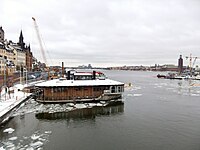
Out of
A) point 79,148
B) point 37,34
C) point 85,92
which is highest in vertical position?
point 37,34

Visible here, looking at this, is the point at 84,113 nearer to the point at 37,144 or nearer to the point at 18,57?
the point at 37,144

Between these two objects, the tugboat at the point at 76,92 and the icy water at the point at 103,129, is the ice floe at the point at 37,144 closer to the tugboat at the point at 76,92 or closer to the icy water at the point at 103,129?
the icy water at the point at 103,129

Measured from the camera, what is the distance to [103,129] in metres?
24.3

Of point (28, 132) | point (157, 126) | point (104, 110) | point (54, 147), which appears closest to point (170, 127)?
point (157, 126)

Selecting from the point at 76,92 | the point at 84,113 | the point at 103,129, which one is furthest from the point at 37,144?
the point at 76,92

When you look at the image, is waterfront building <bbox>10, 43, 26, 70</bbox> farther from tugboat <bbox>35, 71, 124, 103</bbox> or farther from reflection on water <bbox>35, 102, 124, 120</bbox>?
reflection on water <bbox>35, 102, 124, 120</bbox>

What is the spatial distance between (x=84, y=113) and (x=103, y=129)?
25.4ft

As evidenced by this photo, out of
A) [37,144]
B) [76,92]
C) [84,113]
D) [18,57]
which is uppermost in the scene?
[18,57]

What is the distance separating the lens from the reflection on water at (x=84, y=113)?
29.6 metres

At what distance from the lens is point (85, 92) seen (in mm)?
38625

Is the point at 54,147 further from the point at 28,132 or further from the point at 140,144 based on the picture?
the point at 140,144

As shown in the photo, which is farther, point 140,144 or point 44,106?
point 44,106

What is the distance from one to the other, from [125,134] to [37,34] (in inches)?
2658

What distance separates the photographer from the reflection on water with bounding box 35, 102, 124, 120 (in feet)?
97.2
